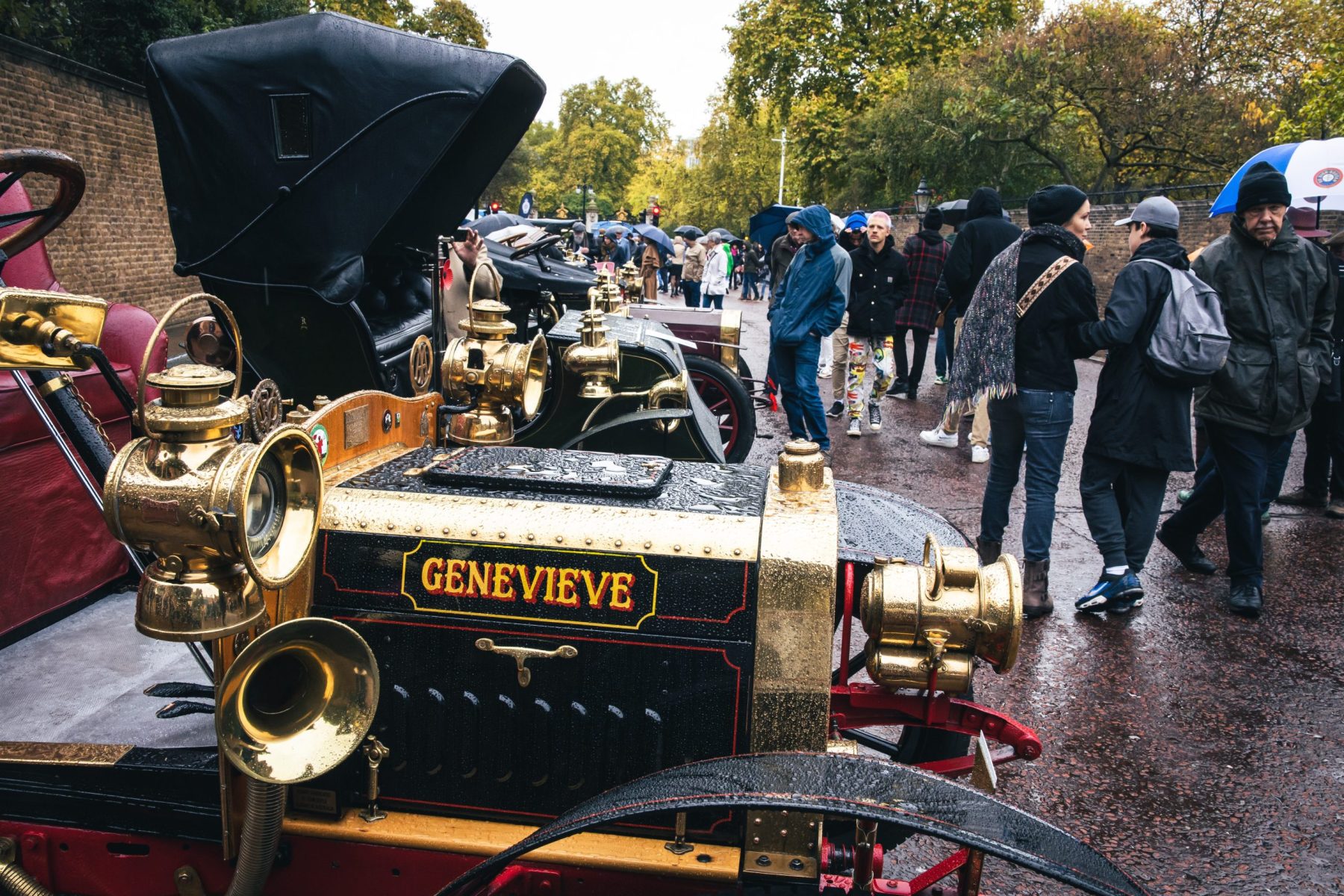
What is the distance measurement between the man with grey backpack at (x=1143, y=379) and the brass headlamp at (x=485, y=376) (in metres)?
2.65

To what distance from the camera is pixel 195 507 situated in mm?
1491

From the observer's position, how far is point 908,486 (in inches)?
257

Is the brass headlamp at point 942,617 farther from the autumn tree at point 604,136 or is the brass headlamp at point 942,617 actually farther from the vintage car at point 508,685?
the autumn tree at point 604,136

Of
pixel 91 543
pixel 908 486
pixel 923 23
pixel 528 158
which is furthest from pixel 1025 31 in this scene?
pixel 528 158

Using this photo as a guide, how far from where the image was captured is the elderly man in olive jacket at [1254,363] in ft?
14.4

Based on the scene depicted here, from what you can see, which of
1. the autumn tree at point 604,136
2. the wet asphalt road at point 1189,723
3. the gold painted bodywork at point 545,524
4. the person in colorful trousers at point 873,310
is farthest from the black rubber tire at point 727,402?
the autumn tree at point 604,136

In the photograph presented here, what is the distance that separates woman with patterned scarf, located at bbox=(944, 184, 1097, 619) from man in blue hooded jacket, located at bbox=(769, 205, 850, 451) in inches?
80.4

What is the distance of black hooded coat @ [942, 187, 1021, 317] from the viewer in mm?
7359

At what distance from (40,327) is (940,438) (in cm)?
690

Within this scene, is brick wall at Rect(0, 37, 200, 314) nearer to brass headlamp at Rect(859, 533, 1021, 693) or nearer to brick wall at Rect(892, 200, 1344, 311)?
brass headlamp at Rect(859, 533, 1021, 693)

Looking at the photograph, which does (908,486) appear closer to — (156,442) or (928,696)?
(928,696)

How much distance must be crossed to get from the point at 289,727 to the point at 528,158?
51.1 m

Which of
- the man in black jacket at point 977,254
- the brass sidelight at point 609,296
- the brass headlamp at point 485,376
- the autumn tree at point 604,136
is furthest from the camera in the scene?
the autumn tree at point 604,136

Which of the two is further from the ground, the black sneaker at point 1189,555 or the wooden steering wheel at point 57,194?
the wooden steering wheel at point 57,194
